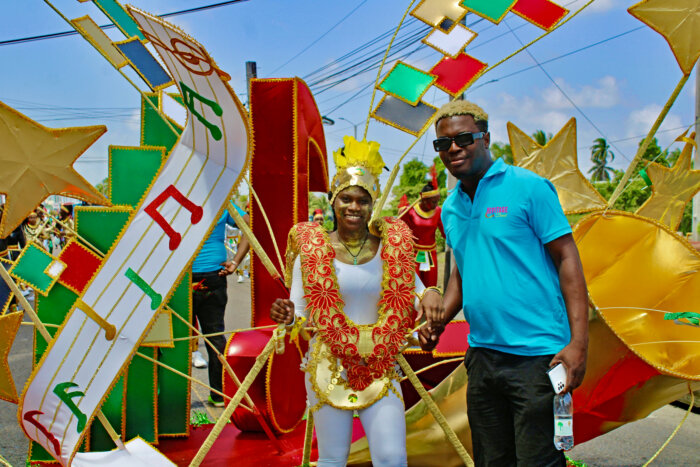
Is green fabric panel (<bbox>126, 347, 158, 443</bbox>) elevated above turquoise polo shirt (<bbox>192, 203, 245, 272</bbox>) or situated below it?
below

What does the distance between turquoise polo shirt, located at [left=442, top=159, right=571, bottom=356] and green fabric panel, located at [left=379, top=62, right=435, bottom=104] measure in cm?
101

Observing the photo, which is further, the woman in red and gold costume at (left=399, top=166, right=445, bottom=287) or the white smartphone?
the woman in red and gold costume at (left=399, top=166, right=445, bottom=287)

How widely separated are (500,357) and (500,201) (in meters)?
0.54

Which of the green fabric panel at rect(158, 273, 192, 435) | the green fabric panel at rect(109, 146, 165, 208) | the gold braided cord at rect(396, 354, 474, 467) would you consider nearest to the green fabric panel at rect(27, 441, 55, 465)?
the green fabric panel at rect(158, 273, 192, 435)

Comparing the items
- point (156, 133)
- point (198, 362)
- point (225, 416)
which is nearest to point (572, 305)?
point (225, 416)

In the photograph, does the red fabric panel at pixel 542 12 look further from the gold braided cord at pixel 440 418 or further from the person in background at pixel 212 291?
the person in background at pixel 212 291

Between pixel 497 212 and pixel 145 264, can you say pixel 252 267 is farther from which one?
pixel 497 212

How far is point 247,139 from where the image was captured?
243cm

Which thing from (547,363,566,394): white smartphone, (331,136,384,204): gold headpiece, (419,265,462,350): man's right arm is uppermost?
(331,136,384,204): gold headpiece

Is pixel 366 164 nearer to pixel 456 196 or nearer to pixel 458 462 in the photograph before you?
pixel 456 196

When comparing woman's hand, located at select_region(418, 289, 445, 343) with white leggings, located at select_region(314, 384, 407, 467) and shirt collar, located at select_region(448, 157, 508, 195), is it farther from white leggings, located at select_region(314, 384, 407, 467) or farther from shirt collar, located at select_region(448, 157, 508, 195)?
shirt collar, located at select_region(448, 157, 508, 195)

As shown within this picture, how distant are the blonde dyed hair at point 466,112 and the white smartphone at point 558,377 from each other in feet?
2.89

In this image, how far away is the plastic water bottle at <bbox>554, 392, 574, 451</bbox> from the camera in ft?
6.13

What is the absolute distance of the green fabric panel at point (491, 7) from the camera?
2777mm
